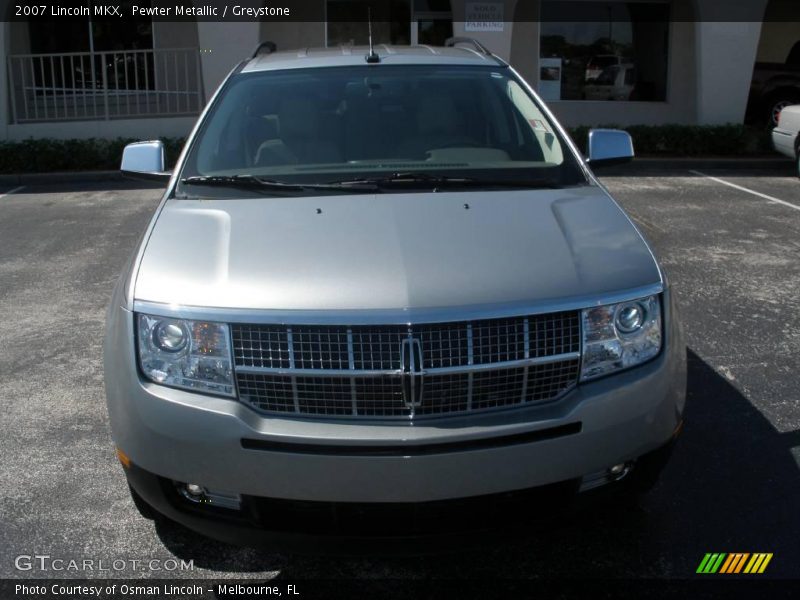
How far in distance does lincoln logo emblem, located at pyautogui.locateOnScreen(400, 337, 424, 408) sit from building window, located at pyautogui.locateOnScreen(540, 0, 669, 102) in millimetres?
14709

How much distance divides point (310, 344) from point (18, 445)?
2.24m

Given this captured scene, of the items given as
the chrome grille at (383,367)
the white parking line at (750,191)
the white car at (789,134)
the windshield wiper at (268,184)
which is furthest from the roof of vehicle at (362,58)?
the white car at (789,134)

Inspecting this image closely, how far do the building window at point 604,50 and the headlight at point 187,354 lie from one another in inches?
581

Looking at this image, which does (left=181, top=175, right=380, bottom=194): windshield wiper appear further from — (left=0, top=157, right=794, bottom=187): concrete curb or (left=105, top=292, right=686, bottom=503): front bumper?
(left=0, top=157, right=794, bottom=187): concrete curb

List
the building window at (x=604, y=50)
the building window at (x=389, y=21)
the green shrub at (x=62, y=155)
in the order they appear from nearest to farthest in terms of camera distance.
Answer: the green shrub at (x=62, y=155) < the building window at (x=389, y=21) < the building window at (x=604, y=50)

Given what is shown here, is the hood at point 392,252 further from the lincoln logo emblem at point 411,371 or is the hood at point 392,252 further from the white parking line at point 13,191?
the white parking line at point 13,191

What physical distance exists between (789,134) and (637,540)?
10403mm

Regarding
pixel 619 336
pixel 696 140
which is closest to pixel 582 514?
pixel 619 336

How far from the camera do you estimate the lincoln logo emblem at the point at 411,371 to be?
2.71 m

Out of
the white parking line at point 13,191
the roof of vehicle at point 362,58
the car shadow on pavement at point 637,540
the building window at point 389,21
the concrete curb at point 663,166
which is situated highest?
the building window at point 389,21

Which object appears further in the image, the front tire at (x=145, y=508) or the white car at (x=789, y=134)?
the white car at (x=789, y=134)

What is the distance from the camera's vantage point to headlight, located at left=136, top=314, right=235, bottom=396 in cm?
278

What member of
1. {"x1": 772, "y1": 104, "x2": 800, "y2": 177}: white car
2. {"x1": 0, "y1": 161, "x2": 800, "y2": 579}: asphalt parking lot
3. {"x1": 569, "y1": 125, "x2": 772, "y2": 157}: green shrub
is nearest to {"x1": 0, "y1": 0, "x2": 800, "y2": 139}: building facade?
{"x1": 569, "y1": 125, "x2": 772, "y2": 157}: green shrub

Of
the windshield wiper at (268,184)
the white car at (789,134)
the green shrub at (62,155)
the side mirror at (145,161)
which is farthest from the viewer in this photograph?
the green shrub at (62,155)
